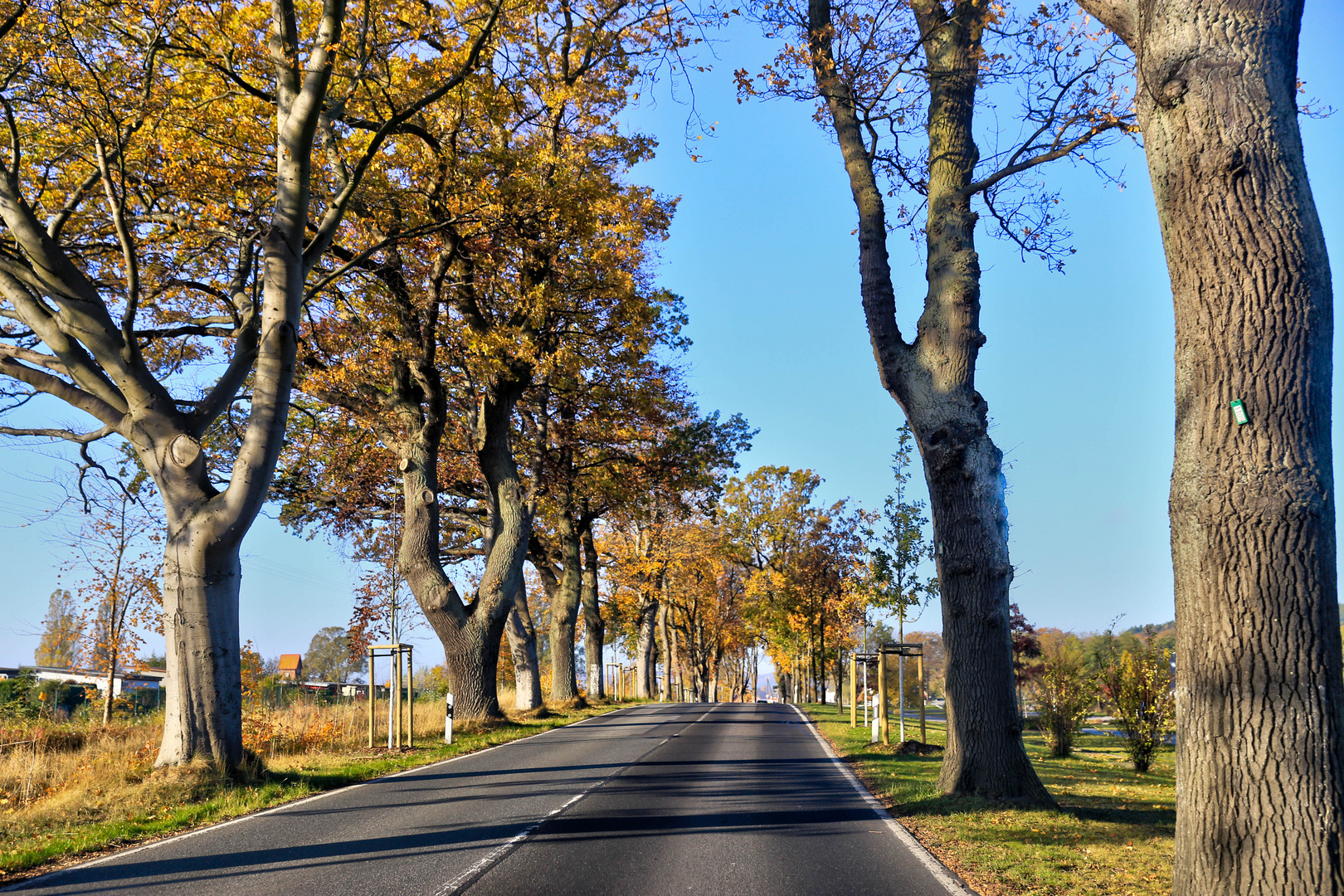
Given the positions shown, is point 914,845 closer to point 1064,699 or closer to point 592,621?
point 1064,699

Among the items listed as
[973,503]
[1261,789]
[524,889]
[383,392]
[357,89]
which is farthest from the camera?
[383,392]

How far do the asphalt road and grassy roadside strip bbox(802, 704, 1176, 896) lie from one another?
0.40 metres

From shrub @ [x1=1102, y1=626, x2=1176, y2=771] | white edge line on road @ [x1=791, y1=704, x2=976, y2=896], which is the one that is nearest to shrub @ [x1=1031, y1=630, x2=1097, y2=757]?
shrub @ [x1=1102, y1=626, x2=1176, y2=771]

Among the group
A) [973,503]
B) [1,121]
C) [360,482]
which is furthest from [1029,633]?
[1,121]

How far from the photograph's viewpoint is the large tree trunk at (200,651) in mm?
11000

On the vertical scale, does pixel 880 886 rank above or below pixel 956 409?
below

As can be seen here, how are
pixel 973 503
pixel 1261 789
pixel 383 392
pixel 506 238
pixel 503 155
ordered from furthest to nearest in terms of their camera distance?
1. pixel 383 392
2. pixel 506 238
3. pixel 503 155
4. pixel 973 503
5. pixel 1261 789

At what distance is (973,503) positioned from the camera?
1045 centimetres

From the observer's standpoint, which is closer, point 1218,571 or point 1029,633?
point 1218,571

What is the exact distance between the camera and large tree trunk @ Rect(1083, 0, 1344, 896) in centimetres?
462

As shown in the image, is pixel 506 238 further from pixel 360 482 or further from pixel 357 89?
pixel 360 482

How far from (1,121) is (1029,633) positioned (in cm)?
4621

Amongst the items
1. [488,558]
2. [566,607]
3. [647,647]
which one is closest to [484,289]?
[488,558]

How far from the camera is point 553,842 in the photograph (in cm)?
772
